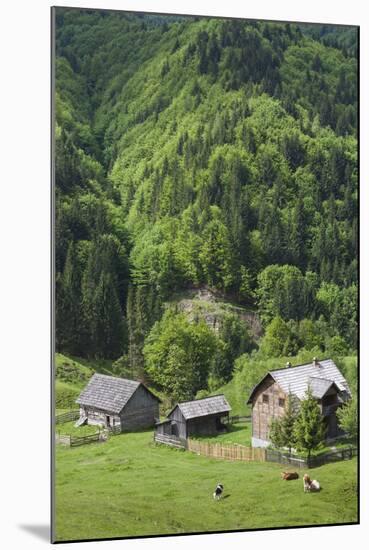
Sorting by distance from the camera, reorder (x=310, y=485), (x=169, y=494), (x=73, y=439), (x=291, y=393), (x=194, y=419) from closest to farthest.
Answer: (x=73, y=439) → (x=169, y=494) → (x=194, y=419) → (x=310, y=485) → (x=291, y=393)

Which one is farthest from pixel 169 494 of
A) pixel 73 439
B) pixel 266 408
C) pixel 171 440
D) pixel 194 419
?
pixel 266 408

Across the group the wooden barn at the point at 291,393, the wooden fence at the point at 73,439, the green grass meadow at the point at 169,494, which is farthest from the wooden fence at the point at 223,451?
the wooden fence at the point at 73,439

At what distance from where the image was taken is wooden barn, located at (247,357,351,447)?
20.7 meters

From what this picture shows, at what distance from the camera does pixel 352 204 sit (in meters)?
21.5

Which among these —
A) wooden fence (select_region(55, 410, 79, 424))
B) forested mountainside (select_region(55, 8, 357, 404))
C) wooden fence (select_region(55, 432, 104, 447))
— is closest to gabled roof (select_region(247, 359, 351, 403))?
forested mountainside (select_region(55, 8, 357, 404))

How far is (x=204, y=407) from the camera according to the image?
805 inches

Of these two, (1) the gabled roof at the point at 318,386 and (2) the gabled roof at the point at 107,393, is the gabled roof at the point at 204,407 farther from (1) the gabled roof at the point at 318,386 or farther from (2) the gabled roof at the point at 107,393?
(1) the gabled roof at the point at 318,386

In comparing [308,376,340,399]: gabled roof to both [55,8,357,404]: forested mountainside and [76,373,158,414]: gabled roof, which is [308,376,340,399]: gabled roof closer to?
[55,8,357,404]: forested mountainside

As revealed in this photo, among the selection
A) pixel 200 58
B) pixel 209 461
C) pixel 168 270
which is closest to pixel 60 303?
pixel 168 270

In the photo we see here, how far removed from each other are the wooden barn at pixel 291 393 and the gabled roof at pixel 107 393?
6.74 feet

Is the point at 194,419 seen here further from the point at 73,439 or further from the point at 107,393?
the point at 73,439

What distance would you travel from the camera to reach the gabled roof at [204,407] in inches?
802

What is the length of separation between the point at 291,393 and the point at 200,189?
363 centimetres

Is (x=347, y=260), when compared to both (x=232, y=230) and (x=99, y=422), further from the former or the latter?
(x=99, y=422)
